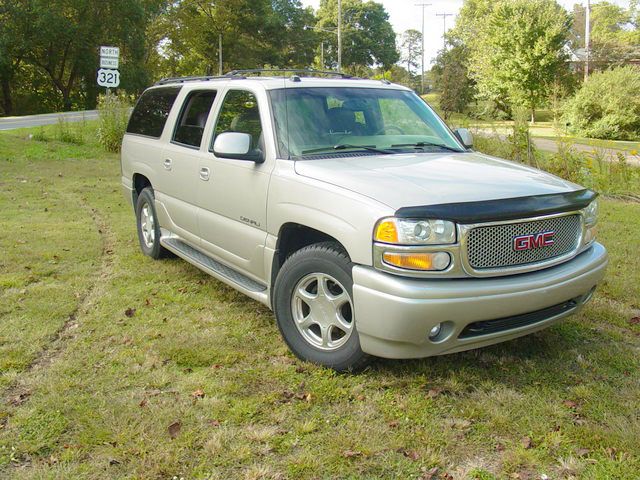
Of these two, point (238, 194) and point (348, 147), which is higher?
point (348, 147)

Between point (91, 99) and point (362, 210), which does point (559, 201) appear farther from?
point (91, 99)

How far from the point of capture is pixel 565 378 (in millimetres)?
3760

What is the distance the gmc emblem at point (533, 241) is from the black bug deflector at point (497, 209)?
0.12m

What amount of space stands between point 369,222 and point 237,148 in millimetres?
1294

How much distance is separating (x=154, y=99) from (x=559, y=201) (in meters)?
4.43

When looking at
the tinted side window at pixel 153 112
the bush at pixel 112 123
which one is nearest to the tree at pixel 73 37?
the bush at pixel 112 123

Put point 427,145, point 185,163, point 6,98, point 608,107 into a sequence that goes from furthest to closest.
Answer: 1. point 6,98
2. point 608,107
3. point 185,163
4. point 427,145

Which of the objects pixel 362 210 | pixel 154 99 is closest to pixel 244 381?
pixel 362 210

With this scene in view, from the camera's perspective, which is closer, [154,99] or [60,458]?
[60,458]

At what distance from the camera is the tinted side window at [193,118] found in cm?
516

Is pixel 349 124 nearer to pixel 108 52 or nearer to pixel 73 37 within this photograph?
pixel 108 52

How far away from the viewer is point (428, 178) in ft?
11.9

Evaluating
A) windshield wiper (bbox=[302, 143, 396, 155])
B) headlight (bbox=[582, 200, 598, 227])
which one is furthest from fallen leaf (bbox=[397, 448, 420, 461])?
windshield wiper (bbox=[302, 143, 396, 155])

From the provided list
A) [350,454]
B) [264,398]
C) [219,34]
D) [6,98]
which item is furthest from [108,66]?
[219,34]
